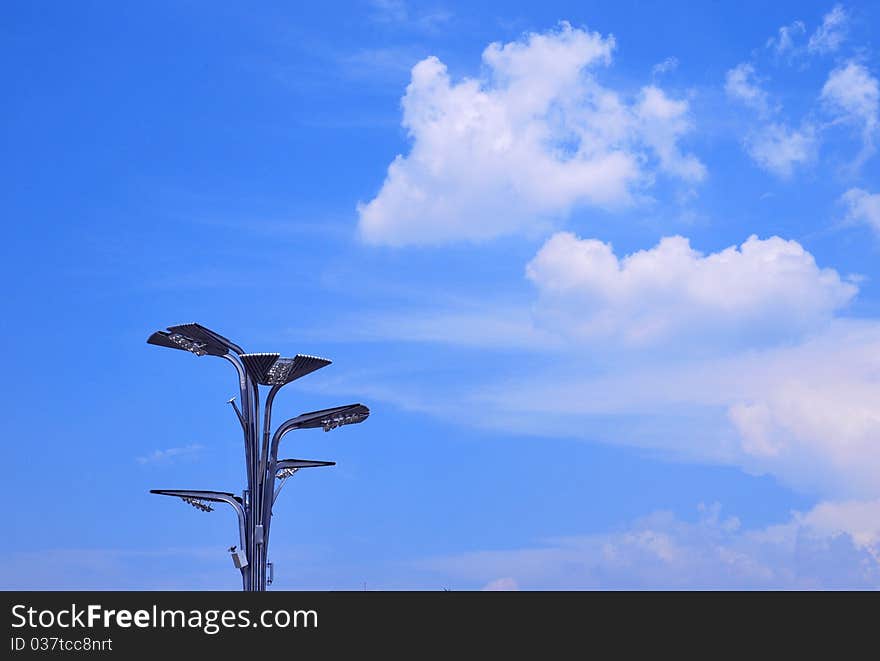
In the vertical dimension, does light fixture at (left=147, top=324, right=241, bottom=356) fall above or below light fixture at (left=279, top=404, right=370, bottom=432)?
above

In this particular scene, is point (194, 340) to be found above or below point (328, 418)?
above

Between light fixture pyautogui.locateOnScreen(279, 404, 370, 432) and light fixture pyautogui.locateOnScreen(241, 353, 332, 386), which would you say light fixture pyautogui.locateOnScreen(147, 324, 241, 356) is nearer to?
light fixture pyautogui.locateOnScreen(241, 353, 332, 386)

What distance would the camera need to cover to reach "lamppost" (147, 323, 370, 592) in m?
24.1

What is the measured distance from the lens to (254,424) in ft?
81.3

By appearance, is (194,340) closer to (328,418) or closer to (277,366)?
(277,366)

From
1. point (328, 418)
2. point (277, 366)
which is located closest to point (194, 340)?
point (277, 366)

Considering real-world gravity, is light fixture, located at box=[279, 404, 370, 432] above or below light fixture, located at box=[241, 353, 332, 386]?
below

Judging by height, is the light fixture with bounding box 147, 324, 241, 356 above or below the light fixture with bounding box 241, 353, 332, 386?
above

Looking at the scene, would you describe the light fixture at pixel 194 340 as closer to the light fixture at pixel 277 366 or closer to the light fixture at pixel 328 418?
the light fixture at pixel 277 366
